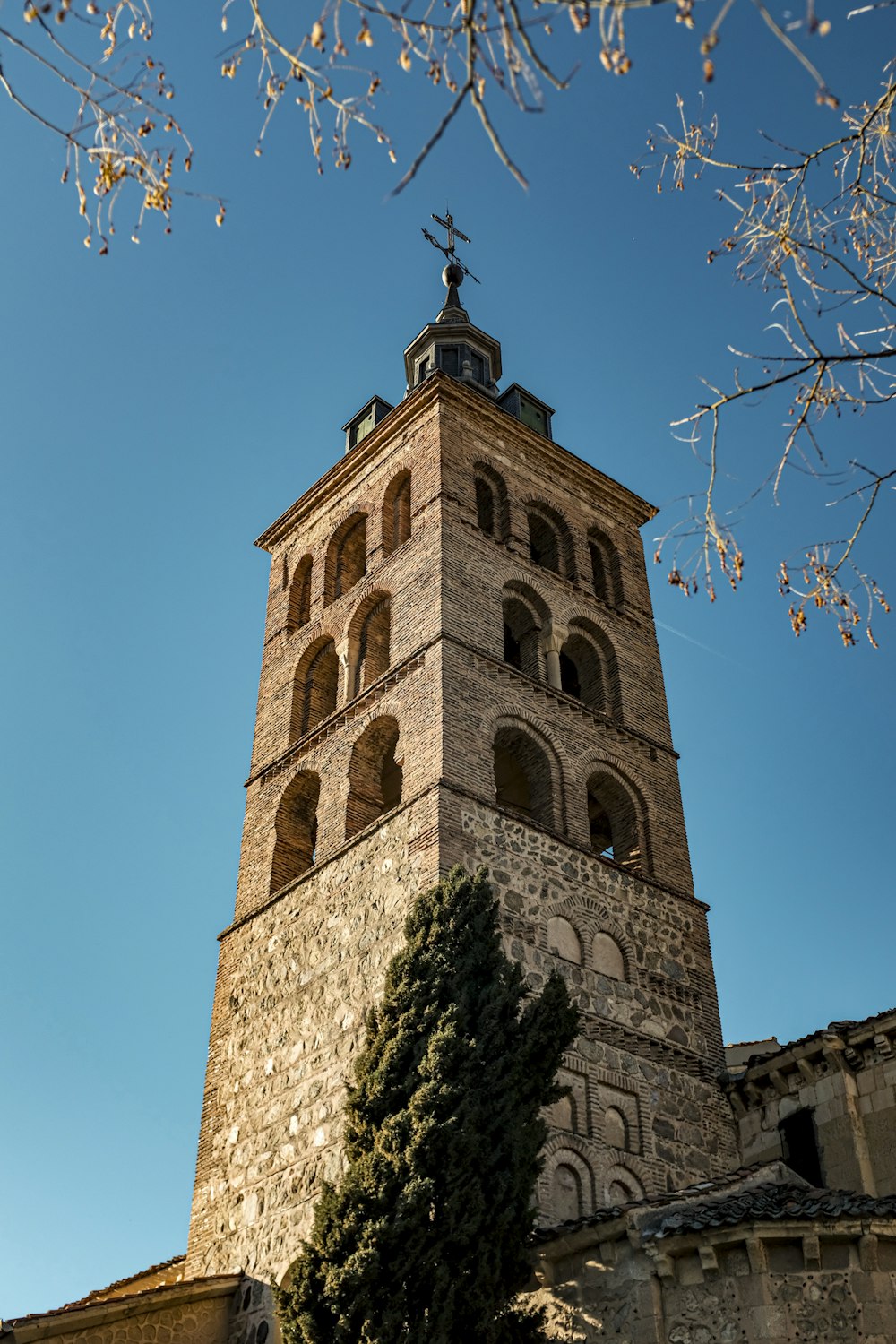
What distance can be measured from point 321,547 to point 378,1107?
12.4 meters

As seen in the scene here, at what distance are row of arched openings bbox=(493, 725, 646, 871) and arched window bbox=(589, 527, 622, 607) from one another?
3.72 meters

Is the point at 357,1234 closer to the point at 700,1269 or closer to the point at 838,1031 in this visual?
the point at 700,1269

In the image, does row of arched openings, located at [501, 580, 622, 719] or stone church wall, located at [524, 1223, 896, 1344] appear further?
row of arched openings, located at [501, 580, 622, 719]

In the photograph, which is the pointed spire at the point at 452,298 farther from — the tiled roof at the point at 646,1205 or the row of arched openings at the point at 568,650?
the tiled roof at the point at 646,1205

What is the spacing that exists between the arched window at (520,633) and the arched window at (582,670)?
700 millimetres

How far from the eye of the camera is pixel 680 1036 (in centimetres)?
1606

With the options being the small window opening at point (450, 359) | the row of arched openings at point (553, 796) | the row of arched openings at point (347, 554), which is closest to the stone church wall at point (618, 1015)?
the row of arched openings at point (553, 796)

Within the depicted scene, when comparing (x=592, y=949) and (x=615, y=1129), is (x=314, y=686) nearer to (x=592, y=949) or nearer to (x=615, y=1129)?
(x=592, y=949)

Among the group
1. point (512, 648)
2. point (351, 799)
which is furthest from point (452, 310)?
point (351, 799)

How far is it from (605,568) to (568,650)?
2.32m

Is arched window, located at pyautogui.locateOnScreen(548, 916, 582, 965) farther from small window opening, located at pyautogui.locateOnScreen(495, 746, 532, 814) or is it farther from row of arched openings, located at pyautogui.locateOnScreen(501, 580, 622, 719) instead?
row of arched openings, located at pyautogui.locateOnScreen(501, 580, 622, 719)

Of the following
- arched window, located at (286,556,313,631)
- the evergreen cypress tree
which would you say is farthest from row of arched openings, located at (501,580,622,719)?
the evergreen cypress tree

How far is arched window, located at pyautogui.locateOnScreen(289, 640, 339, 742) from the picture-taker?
20234mm

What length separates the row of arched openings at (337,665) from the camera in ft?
64.6
